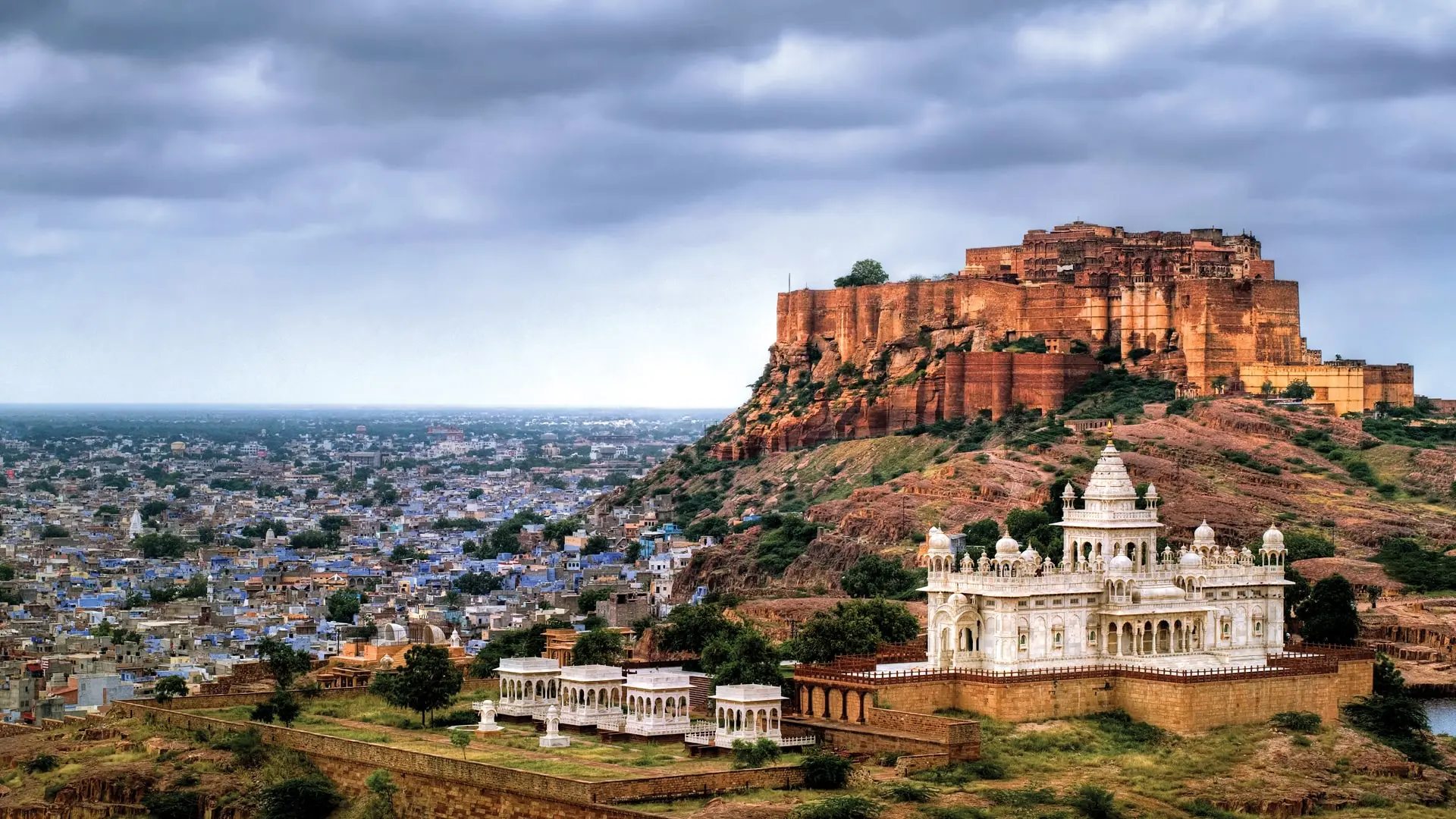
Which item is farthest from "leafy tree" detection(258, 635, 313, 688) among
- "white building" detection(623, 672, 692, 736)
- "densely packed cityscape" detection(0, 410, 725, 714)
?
"white building" detection(623, 672, 692, 736)

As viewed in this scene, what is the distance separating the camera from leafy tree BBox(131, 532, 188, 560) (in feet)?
451

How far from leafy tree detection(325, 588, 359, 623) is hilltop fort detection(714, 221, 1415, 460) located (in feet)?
75.2

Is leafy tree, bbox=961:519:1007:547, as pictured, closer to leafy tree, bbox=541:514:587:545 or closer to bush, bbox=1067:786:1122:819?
bush, bbox=1067:786:1122:819

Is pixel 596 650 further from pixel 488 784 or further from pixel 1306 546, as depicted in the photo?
pixel 1306 546

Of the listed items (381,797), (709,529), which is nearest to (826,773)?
(381,797)

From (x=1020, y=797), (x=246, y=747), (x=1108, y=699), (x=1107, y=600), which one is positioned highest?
(x=1107, y=600)

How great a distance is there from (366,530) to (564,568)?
52.3 m

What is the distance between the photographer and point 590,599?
307ft

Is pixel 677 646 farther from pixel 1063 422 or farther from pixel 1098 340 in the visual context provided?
pixel 1098 340

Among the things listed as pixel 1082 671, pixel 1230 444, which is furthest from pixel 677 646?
pixel 1230 444

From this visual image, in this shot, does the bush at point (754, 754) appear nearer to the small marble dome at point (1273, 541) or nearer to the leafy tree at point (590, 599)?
the small marble dome at point (1273, 541)

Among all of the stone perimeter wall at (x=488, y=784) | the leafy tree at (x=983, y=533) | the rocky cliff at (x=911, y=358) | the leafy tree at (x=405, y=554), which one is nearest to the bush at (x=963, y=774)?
the stone perimeter wall at (x=488, y=784)

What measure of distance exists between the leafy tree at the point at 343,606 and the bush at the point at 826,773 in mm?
50552

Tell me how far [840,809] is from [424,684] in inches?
600
